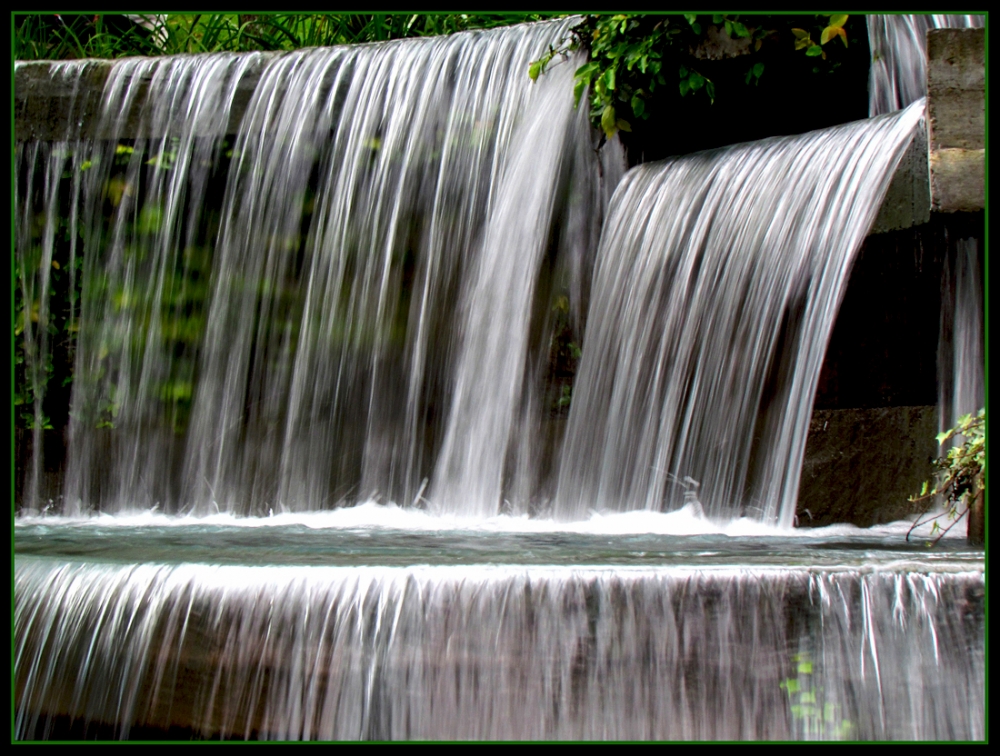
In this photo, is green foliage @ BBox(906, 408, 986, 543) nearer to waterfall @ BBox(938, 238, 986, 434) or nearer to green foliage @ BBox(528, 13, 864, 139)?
waterfall @ BBox(938, 238, 986, 434)

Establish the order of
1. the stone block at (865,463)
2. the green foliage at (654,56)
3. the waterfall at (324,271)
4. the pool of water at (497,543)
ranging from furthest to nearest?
the waterfall at (324,271)
the green foliage at (654,56)
the stone block at (865,463)
the pool of water at (497,543)

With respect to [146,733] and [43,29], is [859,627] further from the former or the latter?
[43,29]

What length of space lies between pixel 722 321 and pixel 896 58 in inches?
67.1

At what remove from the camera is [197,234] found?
19.6 ft

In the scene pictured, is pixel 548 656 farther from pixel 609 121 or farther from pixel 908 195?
pixel 609 121

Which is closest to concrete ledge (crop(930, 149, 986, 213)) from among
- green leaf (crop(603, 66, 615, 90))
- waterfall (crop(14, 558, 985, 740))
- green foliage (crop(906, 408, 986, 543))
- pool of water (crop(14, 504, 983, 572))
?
green foliage (crop(906, 408, 986, 543))

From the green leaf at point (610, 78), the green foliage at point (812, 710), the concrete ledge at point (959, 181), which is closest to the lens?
the green foliage at point (812, 710)

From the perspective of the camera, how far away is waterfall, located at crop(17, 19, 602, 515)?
5.31 m

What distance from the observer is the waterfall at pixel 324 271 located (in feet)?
17.4

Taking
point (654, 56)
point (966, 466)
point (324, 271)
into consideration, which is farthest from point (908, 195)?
point (324, 271)

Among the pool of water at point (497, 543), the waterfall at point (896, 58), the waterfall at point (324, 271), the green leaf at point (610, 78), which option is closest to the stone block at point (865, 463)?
the pool of water at point (497, 543)

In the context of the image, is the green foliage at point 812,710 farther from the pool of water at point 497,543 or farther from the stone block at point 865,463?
the stone block at point 865,463

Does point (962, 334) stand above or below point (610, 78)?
below

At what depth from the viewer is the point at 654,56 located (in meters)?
5.04
